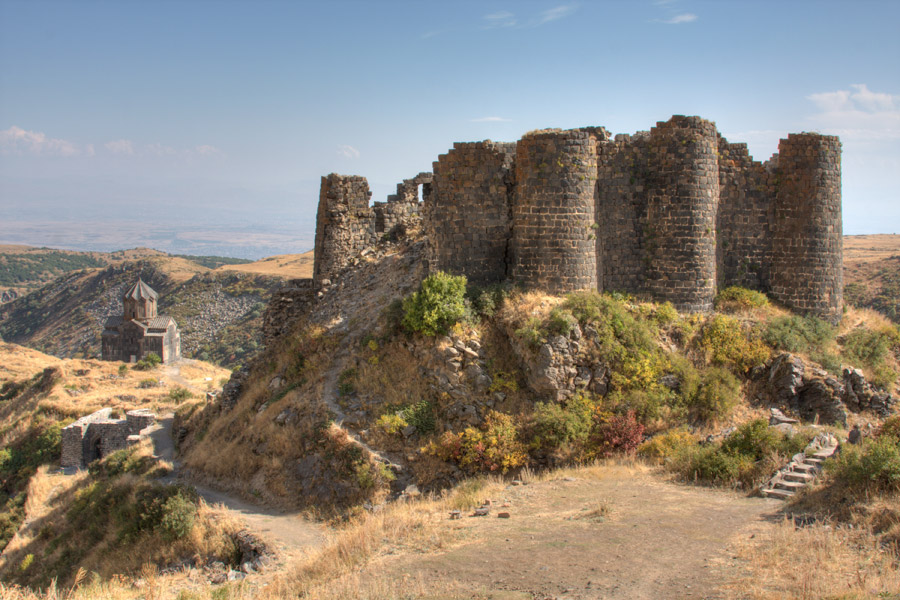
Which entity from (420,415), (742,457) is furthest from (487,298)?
(742,457)

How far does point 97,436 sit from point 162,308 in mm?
81534

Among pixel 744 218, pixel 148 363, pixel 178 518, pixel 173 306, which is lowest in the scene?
pixel 148 363

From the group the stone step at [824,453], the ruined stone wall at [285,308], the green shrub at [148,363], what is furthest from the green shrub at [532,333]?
the green shrub at [148,363]

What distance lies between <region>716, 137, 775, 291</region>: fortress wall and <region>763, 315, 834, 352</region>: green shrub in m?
1.39

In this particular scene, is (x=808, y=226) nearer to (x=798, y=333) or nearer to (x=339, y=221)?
(x=798, y=333)

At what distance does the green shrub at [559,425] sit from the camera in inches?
529

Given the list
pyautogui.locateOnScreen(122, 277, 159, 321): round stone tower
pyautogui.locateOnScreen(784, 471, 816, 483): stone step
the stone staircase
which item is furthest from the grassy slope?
pyautogui.locateOnScreen(784, 471, 816, 483): stone step

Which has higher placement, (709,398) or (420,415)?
(709,398)

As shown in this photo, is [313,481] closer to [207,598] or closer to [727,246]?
[207,598]

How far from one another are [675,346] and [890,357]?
606 cm

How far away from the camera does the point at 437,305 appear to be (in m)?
14.9

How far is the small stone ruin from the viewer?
88.7 feet

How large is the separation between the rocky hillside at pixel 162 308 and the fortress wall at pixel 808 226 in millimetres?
63491

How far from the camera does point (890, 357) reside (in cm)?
1648
